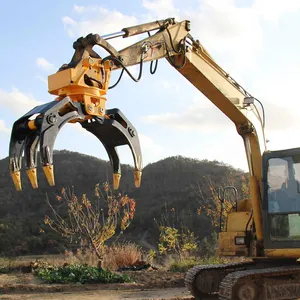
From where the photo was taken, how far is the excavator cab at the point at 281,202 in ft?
27.6

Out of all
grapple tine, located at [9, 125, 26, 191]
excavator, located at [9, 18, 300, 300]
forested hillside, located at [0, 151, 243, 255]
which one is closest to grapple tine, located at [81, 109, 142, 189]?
excavator, located at [9, 18, 300, 300]

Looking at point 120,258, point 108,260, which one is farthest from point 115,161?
point 120,258

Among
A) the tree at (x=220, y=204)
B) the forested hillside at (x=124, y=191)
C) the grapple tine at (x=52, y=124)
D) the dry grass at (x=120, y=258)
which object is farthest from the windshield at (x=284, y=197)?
the forested hillside at (x=124, y=191)

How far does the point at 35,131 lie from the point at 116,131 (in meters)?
1.19

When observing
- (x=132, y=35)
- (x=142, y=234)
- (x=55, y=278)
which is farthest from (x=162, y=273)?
(x=142, y=234)

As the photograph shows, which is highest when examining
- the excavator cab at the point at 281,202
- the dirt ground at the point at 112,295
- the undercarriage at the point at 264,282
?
the excavator cab at the point at 281,202

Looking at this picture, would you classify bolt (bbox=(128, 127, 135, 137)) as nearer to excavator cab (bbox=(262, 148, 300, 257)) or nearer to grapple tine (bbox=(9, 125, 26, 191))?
grapple tine (bbox=(9, 125, 26, 191))

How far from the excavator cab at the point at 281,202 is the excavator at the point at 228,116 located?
2 centimetres

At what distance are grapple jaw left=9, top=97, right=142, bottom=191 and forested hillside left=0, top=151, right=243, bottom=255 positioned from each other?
967 inches

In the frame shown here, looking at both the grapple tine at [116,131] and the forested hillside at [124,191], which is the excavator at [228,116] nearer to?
the grapple tine at [116,131]

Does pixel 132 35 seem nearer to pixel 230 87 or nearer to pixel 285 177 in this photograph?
pixel 230 87

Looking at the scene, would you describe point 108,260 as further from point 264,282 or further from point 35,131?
point 35,131

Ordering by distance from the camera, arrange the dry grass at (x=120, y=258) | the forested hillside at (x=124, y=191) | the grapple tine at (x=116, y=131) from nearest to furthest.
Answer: the grapple tine at (x=116, y=131), the dry grass at (x=120, y=258), the forested hillside at (x=124, y=191)

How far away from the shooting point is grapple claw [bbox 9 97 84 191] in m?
5.94
